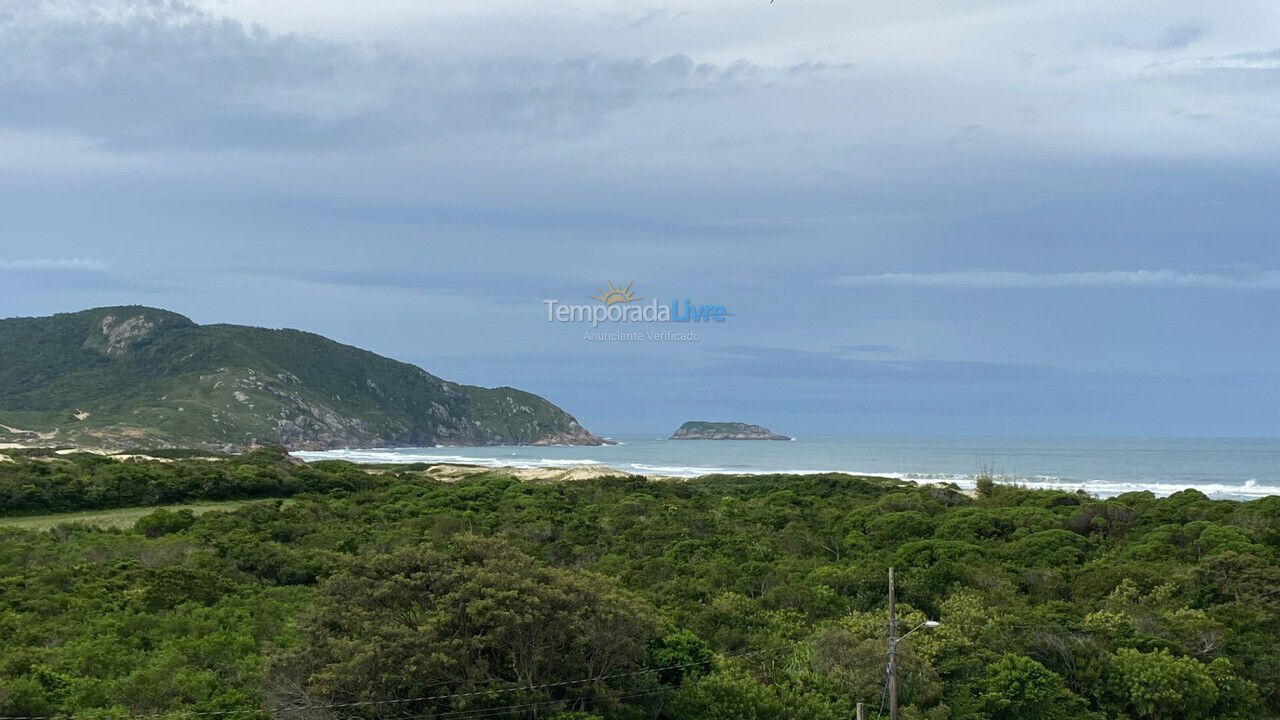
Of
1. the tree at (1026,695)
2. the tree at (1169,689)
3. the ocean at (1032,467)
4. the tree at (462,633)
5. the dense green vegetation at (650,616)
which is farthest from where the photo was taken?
the ocean at (1032,467)

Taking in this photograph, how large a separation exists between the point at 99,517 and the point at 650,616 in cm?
4335

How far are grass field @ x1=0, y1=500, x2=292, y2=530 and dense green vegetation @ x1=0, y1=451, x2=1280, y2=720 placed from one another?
11.6ft

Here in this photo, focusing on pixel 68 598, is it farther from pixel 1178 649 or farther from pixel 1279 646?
pixel 1279 646

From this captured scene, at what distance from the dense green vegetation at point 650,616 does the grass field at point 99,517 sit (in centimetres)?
353

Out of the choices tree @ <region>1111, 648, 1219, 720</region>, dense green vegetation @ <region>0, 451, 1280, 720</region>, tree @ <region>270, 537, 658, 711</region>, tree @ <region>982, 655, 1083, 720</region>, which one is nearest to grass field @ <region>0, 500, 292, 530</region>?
dense green vegetation @ <region>0, 451, 1280, 720</region>

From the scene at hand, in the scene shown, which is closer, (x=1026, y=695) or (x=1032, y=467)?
(x=1026, y=695)

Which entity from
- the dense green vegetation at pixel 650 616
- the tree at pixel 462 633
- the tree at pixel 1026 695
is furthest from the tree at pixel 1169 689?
the tree at pixel 462 633

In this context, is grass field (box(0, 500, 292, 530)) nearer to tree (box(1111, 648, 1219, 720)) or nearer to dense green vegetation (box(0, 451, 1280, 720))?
dense green vegetation (box(0, 451, 1280, 720))

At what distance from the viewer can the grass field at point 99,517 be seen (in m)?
55.9

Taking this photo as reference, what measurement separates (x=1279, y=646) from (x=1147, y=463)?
128 meters

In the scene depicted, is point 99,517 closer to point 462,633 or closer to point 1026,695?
point 462,633

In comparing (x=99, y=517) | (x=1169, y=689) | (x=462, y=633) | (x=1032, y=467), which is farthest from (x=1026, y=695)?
(x=1032, y=467)

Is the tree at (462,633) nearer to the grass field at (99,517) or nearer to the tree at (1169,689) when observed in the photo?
the tree at (1169,689)

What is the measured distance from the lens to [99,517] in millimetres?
58750
